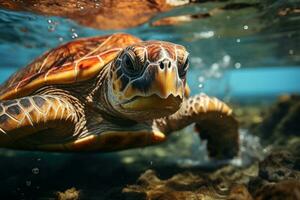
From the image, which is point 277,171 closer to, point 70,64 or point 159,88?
point 159,88

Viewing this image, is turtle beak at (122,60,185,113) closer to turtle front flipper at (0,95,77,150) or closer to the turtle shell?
turtle front flipper at (0,95,77,150)

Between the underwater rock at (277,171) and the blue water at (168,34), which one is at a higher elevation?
the blue water at (168,34)

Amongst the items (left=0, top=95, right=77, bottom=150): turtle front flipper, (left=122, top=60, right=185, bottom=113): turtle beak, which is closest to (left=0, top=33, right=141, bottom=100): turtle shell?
(left=0, top=95, right=77, bottom=150): turtle front flipper

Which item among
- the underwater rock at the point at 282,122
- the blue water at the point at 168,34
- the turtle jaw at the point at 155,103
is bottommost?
the underwater rock at the point at 282,122

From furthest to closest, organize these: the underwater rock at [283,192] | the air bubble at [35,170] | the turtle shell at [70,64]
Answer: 1. the air bubble at [35,170]
2. the turtle shell at [70,64]
3. the underwater rock at [283,192]

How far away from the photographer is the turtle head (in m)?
2.54

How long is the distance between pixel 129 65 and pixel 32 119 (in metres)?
1.08

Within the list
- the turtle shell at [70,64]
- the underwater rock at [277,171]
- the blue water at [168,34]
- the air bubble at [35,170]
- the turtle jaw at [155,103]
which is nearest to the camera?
the turtle jaw at [155,103]

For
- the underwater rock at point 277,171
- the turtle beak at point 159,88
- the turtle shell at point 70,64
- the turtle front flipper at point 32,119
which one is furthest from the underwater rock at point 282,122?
the turtle front flipper at point 32,119

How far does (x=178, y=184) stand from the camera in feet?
12.1

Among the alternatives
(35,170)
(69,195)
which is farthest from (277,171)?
(35,170)

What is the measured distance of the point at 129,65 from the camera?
2830mm

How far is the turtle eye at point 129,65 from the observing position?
9.10 ft

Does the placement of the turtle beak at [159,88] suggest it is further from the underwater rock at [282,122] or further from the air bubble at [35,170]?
the underwater rock at [282,122]
